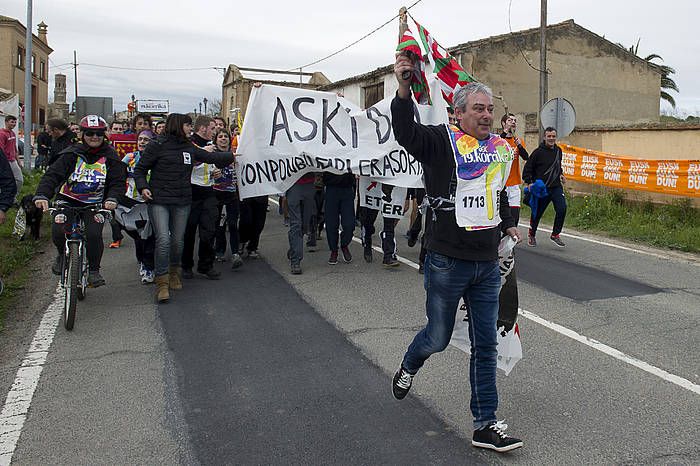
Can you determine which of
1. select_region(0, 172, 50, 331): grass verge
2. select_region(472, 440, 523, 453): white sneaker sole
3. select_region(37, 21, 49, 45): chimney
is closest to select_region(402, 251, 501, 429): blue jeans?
select_region(472, 440, 523, 453): white sneaker sole

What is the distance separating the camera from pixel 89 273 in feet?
23.3

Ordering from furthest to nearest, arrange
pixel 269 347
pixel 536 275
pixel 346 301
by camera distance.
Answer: pixel 536 275, pixel 346 301, pixel 269 347

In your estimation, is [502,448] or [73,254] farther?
[73,254]

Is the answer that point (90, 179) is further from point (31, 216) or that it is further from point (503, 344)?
point (31, 216)

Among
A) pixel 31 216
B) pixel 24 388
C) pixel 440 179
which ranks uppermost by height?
pixel 440 179

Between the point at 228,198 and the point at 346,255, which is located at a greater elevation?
the point at 228,198

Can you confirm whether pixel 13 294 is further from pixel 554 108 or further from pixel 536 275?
pixel 554 108

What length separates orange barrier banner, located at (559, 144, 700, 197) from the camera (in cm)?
1355

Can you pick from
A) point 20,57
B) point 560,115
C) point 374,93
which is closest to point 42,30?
point 20,57

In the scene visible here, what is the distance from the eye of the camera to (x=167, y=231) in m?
7.54

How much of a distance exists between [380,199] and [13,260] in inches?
196

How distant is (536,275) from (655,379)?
12.9 feet

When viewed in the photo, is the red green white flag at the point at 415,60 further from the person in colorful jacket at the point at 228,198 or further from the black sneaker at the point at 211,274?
the person in colorful jacket at the point at 228,198

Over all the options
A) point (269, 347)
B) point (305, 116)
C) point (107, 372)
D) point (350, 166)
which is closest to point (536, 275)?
point (350, 166)
